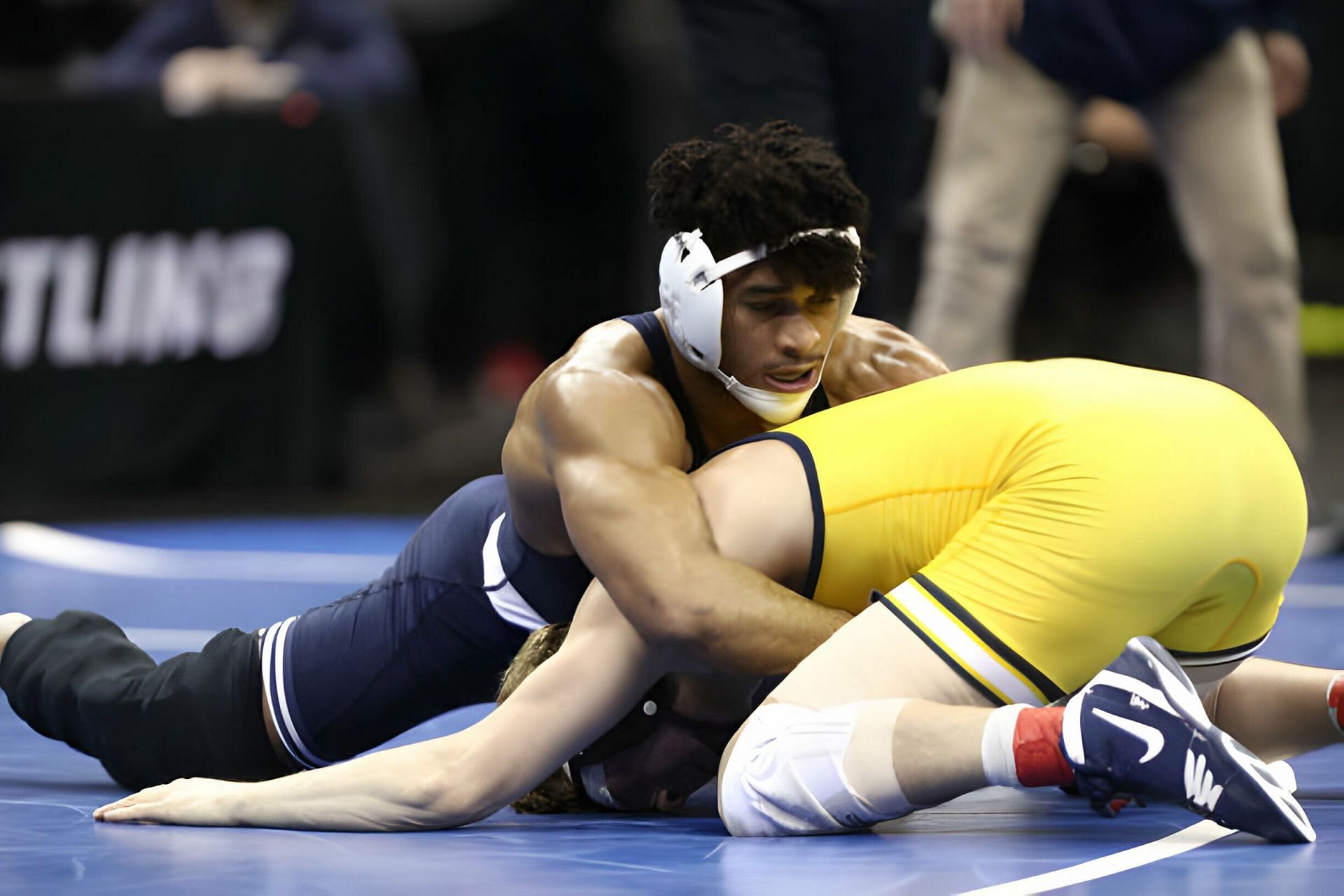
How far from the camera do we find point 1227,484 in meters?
2.59

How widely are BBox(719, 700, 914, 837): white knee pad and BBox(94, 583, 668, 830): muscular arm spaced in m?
0.18

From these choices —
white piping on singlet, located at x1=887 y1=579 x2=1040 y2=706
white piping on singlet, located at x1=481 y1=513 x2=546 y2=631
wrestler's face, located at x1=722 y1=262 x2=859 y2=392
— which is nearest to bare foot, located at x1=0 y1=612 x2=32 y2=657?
white piping on singlet, located at x1=481 y1=513 x2=546 y2=631

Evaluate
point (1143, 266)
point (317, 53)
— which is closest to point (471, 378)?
point (317, 53)

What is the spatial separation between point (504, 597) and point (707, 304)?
0.53 m

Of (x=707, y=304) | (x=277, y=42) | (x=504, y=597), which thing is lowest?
(x=504, y=597)

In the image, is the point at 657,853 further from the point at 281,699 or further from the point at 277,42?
the point at 277,42

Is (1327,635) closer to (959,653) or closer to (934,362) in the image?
(934,362)

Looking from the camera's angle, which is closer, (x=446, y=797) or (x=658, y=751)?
(x=446, y=797)

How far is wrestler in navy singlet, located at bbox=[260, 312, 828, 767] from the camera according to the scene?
302 cm

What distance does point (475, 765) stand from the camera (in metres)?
2.61

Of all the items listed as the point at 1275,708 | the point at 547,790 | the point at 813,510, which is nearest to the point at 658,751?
the point at 547,790

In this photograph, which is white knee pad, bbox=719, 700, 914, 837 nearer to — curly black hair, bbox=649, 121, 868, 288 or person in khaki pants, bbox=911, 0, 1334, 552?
curly black hair, bbox=649, 121, 868, 288

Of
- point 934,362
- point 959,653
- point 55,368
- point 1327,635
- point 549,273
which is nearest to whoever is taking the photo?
point 959,653

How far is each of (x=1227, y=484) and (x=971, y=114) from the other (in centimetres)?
275
